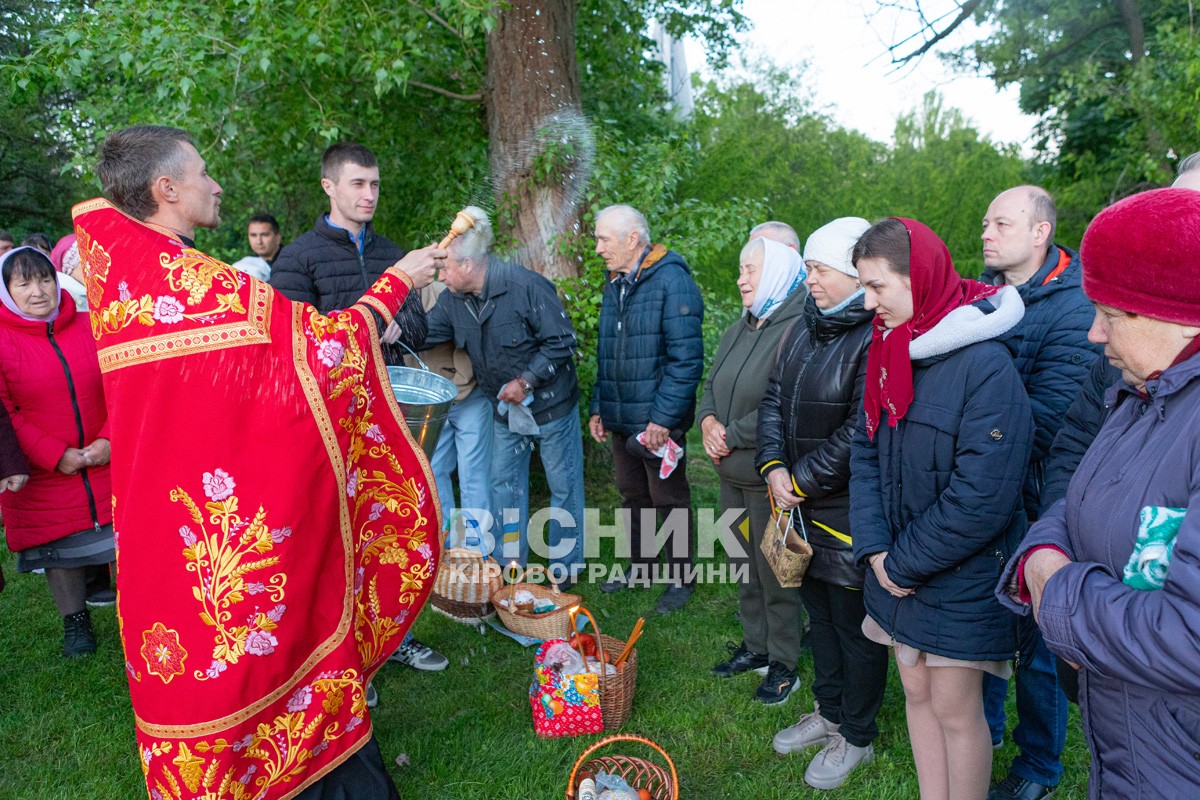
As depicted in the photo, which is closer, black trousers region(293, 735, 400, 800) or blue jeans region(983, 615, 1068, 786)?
black trousers region(293, 735, 400, 800)

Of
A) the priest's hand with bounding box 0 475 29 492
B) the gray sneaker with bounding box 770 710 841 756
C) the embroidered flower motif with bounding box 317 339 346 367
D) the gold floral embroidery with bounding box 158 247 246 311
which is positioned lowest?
the gray sneaker with bounding box 770 710 841 756

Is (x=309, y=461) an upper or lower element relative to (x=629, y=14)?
lower

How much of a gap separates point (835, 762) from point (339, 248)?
3.15m

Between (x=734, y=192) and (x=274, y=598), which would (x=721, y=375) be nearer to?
(x=274, y=598)

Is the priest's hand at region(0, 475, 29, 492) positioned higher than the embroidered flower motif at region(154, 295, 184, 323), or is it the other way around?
the embroidered flower motif at region(154, 295, 184, 323)

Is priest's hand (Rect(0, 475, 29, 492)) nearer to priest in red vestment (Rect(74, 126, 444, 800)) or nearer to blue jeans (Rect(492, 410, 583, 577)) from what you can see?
priest in red vestment (Rect(74, 126, 444, 800))

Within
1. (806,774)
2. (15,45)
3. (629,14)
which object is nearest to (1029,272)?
(806,774)

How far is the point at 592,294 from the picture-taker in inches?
246

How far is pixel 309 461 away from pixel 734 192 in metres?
7.36

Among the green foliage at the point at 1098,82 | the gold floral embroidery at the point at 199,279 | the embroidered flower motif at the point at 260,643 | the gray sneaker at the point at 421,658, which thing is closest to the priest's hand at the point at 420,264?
the gold floral embroidery at the point at 199,279

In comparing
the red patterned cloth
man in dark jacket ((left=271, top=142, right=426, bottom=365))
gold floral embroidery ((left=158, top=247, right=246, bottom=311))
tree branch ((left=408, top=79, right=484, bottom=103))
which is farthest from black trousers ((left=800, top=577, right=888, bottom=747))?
tree branch ((left=408, top=79, right=484, bottom=103))

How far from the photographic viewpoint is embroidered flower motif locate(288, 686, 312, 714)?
8.52 ft

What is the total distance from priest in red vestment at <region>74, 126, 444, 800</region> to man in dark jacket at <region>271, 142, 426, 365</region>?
5.32 feet

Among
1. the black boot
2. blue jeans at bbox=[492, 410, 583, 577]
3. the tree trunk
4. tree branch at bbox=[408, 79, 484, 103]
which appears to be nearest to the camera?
the black boot
